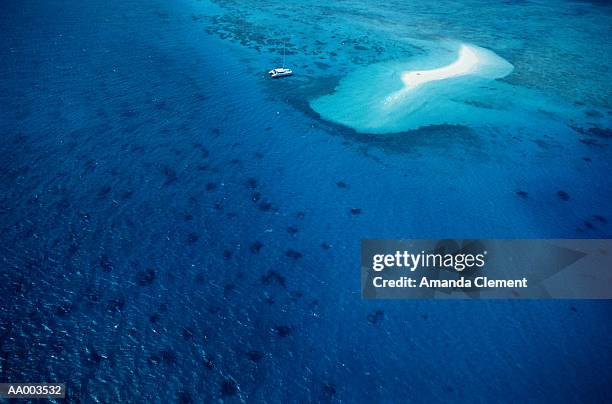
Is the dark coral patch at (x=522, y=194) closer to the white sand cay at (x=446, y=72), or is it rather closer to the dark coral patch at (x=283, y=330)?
the white sand cay at (x=446, y=72)

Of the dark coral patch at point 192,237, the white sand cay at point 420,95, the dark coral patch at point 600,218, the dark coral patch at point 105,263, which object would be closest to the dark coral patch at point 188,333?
the dark coral patch at point 192,237

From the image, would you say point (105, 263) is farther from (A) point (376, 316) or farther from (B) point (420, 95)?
(B) point (420, 95)

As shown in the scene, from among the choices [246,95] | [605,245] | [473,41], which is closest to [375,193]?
[605,245]

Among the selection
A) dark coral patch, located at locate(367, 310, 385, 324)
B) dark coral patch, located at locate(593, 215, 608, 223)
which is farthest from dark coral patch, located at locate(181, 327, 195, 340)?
dark coral patch, located at locate(593, 215, 608, 223)

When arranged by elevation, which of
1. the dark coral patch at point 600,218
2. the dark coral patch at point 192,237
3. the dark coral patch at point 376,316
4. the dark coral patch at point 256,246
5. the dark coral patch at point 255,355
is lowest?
the dark coral patch at point 255,355

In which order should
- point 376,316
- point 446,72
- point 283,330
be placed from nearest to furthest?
point 283,330 → point 376,316 → point 446,72

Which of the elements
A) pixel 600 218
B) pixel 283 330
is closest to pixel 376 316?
pixel 283 330

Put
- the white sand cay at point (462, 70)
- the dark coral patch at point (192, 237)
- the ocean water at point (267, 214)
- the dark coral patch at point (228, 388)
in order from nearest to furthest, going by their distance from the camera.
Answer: the dark coral patch at point (228, 388) → the ocean water at point (267, 214) → the dark coral patch at point (192, 237) → the white sand cay at point (462, 70)

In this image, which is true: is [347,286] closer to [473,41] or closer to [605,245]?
[605,245]
